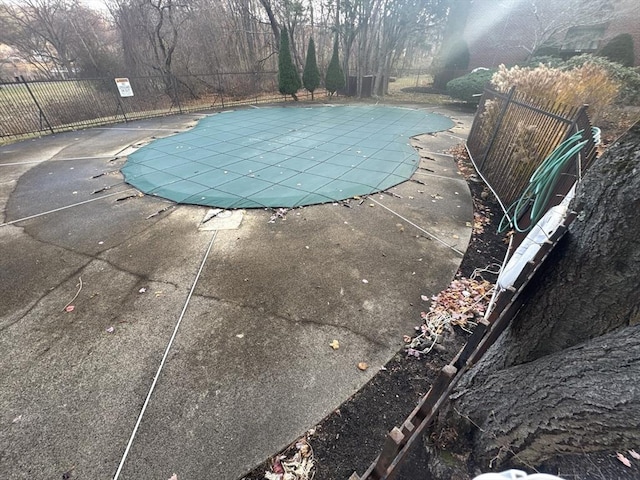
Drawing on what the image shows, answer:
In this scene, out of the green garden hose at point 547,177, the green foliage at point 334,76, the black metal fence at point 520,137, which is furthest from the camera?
the green foliage at point 334,76

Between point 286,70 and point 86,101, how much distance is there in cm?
806

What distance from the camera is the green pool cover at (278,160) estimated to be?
4.67 m

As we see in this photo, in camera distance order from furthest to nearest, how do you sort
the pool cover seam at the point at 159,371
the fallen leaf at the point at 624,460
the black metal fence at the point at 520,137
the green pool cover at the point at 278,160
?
the green pool cover at the point at 278,160 → the black metal fence at the point at 520,137 → the pool cover seam at the point at 159,371 → the fallen leaf at the point at 624,460

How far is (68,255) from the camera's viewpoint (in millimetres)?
3258

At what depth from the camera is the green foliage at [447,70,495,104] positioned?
457 inches

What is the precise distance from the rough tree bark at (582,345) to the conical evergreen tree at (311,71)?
15379 millimetres

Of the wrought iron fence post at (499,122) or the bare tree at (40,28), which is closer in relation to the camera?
the wrought iron fence post at (499,122)

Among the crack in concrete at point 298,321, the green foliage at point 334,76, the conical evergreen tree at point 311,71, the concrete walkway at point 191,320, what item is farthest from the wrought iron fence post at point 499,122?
the green foliage at point 334,76

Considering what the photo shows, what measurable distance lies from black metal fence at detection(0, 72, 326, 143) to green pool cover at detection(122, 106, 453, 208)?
442 cm

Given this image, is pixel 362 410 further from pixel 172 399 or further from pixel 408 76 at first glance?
pixel 408 76

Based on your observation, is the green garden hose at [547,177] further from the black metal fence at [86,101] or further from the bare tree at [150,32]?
the bare tree at [150,32]

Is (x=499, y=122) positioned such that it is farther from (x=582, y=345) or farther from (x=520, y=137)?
(x=582, y=345)

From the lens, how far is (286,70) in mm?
13422

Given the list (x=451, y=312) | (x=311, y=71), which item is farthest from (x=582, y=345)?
(x=311, y=71)
